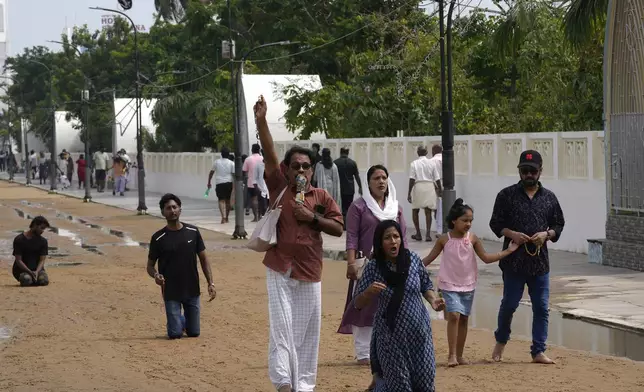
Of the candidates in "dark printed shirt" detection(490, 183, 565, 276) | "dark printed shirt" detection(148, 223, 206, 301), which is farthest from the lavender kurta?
"dark printed shirt" detection(148, 223, 206, 301)

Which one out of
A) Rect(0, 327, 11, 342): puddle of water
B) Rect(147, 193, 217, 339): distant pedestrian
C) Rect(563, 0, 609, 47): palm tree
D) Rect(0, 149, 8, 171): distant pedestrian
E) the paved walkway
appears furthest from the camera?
Rect(0, 149, 8, 171): distant pedestrian

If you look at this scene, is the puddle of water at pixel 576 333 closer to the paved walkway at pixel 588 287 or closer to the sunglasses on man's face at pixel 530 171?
the paved walkway at pixel 588 287

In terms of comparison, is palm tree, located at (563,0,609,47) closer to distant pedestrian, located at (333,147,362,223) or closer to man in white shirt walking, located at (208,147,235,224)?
distant pedestrian, located at (333,147,362,223)

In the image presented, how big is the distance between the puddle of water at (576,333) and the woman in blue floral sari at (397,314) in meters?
3.75

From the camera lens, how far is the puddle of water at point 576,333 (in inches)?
452

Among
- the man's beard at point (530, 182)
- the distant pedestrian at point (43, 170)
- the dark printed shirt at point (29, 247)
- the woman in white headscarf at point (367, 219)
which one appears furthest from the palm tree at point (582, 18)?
the distant pedestrian at point (43, 170)

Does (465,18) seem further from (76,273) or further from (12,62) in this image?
(12,62)

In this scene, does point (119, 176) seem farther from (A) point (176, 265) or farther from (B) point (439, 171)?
(A) point (176, 265)

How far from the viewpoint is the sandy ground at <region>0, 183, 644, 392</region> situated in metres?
9.77

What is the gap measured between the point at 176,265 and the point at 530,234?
12.1ft

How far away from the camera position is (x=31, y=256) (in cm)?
1725

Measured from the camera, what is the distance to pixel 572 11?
20453 mm

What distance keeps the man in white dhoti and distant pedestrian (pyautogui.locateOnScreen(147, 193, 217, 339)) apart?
11.9 ft

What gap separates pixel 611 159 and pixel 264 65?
47316 millimetres
